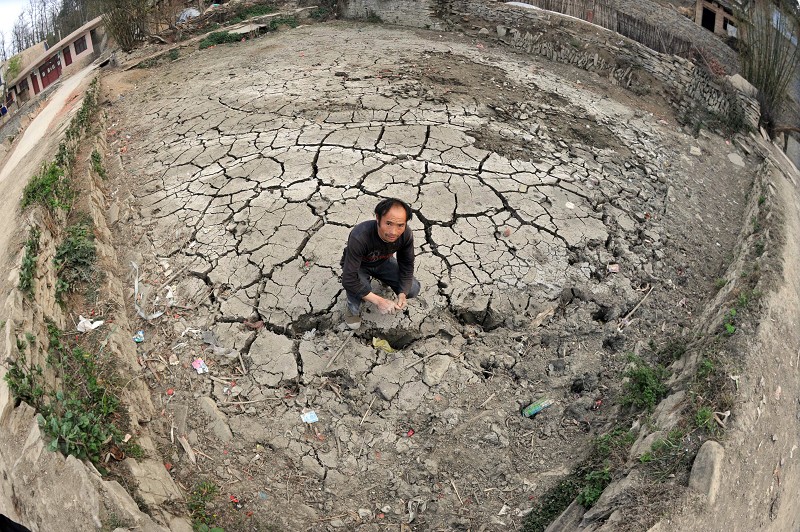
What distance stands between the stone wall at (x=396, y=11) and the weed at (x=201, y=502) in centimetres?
655

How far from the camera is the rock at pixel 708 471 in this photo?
2.80m

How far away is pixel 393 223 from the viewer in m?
3.19

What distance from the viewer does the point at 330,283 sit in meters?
4.04

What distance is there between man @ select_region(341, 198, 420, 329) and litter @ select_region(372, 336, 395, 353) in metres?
0.14

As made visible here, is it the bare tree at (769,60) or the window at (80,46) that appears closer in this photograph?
the bare tree at (769,60)

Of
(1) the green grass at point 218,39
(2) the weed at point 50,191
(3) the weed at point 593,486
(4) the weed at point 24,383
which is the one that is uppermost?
(1) the green grass at point 218,39

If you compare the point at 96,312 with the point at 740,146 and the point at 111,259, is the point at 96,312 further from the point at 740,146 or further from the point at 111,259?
the point at 740,146

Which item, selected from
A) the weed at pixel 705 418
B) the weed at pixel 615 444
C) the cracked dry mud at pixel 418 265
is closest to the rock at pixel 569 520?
the cracked dry mud at pixel 418 265

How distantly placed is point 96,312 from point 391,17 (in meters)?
5.87

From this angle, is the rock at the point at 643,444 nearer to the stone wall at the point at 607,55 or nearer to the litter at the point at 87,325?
the litter at the point at 87,325

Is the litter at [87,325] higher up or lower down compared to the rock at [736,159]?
higher up

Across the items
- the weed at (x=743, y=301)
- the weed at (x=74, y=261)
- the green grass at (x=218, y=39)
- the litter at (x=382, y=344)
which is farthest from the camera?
the green grass at (x=218, y=39)

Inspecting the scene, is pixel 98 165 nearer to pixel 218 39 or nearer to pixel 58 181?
pixel 58 181

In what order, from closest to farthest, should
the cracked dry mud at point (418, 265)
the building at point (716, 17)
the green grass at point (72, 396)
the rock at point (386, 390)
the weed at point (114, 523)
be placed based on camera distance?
the weed at point (114, 523)
the green grass at point (72, 396)
the cracked dry mud at point (418, 265)
the rock at point (386, 390)
the building at point (716, 17)
